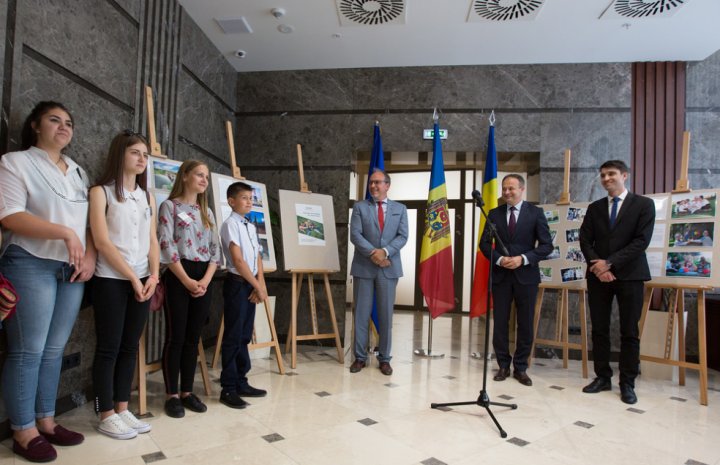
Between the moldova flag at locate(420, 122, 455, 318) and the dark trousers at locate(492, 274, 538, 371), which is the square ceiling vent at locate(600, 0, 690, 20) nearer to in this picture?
the moldova flag at locate(420, 122, 455, 318)

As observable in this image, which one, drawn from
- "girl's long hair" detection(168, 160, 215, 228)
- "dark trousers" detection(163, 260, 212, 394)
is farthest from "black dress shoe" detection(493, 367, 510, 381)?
"girl's long hair" detection(168, 160, 215, 228)

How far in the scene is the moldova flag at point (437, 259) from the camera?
429 centimetres

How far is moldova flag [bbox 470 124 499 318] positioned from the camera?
4.25 metres

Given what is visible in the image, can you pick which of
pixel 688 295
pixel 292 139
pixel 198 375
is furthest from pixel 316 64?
pixel 688 295

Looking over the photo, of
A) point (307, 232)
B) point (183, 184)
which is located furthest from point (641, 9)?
point (183, 184)

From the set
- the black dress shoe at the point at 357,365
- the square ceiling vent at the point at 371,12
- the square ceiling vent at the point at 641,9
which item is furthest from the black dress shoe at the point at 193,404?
the square ceiling vent at the point at 641,9

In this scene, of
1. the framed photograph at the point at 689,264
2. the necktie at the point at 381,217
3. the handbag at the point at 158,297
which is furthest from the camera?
the necktie at the point at 381,217

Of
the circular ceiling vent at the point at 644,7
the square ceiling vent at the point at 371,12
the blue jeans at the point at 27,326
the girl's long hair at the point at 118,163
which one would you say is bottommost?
the blue jeans at the point at 27,326

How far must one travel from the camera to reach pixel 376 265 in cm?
Answer: 372

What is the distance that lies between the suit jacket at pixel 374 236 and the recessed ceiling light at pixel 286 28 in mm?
1749

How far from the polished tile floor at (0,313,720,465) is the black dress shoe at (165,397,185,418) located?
5cm

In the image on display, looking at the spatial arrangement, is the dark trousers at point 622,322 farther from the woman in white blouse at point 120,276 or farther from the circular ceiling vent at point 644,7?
the woman in white blouse at point 120,276

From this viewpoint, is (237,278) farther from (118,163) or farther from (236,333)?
(118,163)

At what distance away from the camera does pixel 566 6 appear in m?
3.63
